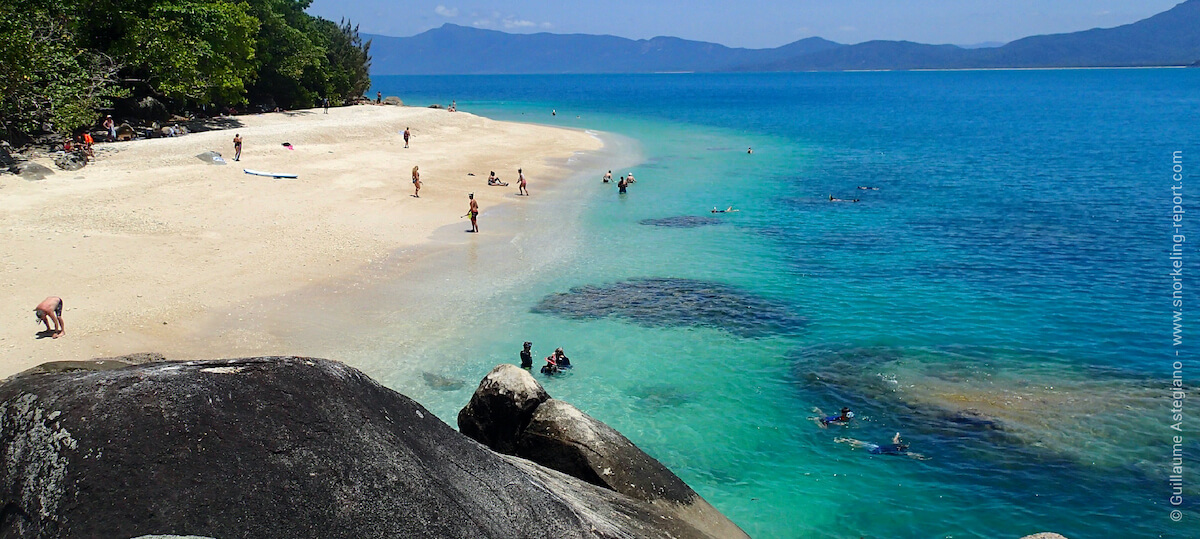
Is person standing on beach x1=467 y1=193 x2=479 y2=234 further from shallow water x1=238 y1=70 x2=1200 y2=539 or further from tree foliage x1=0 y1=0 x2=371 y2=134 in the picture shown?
tree foliage x1=0 y1=0 x2=371 y2=134

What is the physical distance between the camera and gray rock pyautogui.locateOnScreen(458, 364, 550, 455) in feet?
33.6

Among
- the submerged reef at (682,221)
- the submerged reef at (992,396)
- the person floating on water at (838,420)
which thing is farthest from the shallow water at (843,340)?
the submerged reef at (682,221)

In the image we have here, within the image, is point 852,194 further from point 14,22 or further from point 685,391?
point 14,22

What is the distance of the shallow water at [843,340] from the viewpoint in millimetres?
14602

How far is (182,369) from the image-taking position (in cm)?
613

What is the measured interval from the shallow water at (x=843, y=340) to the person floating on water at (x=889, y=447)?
0.23m

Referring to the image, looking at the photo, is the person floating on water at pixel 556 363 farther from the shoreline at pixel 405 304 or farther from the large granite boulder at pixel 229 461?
the large granite boulder at pixel 229 461

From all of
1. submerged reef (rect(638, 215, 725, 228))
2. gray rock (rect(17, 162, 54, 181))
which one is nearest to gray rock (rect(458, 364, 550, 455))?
submerged reef (rect(638, 215, 725, 228))

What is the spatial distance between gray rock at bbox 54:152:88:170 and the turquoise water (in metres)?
19.2

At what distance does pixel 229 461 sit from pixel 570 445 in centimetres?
453

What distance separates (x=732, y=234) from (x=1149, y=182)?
30.7m

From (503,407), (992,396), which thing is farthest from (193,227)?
(992,396)

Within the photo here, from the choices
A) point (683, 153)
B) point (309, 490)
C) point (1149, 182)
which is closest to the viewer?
point (309, 490)

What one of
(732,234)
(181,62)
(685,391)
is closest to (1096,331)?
(685,391)
